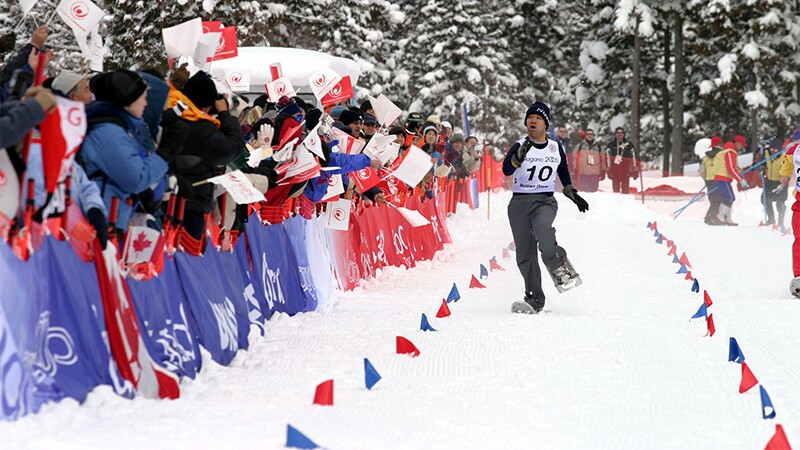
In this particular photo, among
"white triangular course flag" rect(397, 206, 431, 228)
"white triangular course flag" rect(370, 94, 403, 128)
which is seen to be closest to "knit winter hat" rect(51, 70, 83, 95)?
"white triangular course flag" rect(370, 94, 403, 128)

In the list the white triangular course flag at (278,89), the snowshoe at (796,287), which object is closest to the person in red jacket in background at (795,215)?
the snowshoe at (796,287)

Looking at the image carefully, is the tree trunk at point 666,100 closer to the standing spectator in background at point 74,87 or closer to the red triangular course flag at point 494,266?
the red triangular course flag at point 494,266

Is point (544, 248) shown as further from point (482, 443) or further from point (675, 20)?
point (675, 20)

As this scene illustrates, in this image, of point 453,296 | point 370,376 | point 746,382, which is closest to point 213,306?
point 370,376

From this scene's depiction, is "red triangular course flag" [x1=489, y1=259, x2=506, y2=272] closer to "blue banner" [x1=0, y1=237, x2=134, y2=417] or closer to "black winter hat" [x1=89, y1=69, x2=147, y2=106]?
"black winter hat" [x1=89, y1=69, x2=147, y2=106]

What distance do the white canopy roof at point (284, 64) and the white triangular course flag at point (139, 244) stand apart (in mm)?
12001

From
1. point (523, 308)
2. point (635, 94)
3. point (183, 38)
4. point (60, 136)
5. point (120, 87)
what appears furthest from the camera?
point (635, 94)

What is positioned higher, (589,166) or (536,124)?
(536,124)

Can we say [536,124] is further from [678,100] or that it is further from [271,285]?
[678,100]

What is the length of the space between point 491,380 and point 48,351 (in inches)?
101

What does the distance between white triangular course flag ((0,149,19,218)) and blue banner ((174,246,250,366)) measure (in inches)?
72.4

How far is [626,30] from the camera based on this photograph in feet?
132

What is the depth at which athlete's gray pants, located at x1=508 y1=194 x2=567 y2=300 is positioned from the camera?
10.4 meters

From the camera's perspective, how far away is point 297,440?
16.0 ft
